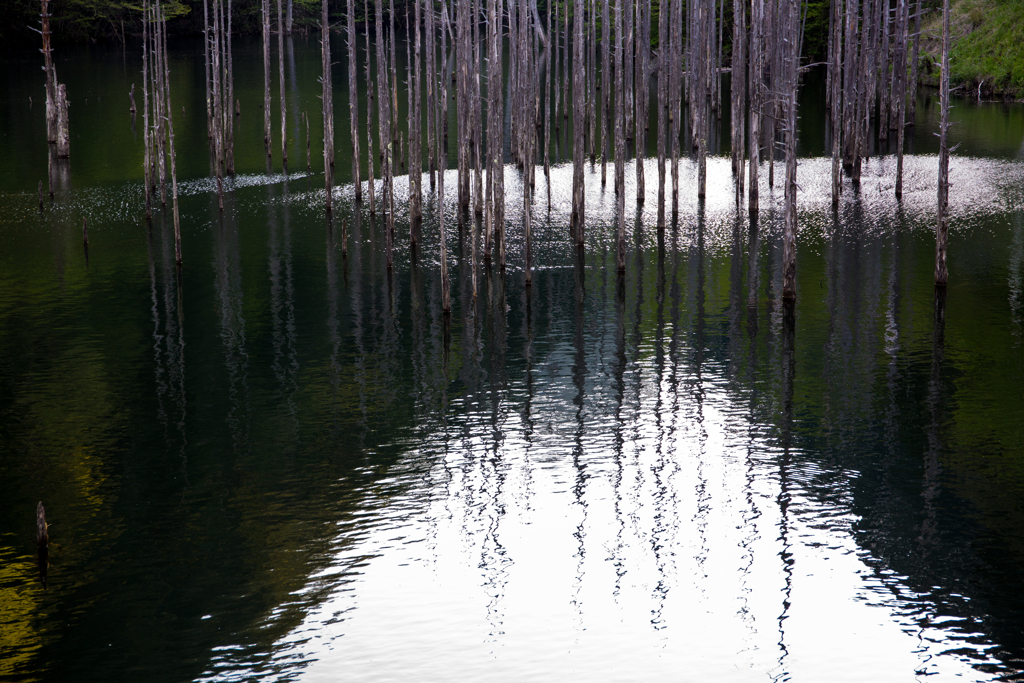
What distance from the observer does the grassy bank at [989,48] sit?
173 ft

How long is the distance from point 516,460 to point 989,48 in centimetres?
5198

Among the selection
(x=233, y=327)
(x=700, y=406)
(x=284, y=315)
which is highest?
(x=284, y=315)

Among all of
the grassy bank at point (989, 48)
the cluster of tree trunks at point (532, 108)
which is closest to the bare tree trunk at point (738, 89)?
the cluster of tree trunks at point (532, 108)

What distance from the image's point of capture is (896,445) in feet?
45.5

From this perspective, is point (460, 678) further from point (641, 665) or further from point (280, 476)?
point (280, 476)

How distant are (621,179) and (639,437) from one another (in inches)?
361

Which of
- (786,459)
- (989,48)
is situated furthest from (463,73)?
(989,48)

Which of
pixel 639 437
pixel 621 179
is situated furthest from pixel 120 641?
pixel 621 179

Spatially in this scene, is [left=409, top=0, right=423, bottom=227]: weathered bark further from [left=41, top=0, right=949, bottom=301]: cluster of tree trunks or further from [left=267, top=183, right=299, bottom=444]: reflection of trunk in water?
[left=267, top=183, right=299, bottom=444]: reflection of trunk in water

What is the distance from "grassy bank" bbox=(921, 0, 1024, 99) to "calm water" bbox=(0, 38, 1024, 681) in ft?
103

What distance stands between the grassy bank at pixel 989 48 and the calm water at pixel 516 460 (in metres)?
31.5

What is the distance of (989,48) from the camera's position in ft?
178

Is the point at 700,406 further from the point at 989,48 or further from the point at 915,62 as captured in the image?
the point at 989,48

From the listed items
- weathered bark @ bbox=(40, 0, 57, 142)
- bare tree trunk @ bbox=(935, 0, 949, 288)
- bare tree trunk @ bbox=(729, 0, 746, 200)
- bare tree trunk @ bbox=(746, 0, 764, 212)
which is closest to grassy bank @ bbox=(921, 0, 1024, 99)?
bare tree trunk @ bbox=(729, 0, 746, 200)
